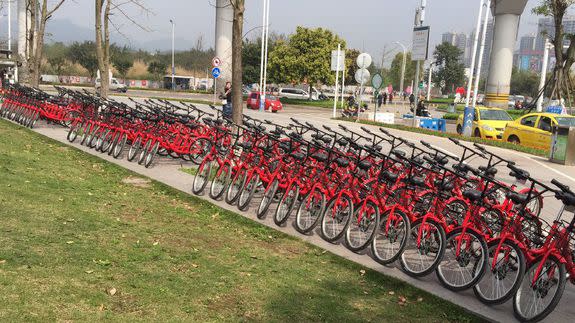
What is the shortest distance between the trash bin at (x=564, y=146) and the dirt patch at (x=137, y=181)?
11.5m

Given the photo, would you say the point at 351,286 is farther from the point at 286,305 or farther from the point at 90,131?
the point at 90,131

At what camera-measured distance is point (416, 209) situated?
5566 mm

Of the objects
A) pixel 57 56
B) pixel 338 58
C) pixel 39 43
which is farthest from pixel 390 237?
pixel 57 56

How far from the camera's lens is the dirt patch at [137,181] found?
8252mm

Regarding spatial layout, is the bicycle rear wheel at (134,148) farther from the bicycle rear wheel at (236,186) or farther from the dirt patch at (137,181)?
the bicycle rear wheel at (236,186)

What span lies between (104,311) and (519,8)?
32.1m

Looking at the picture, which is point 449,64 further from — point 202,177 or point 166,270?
point 166,270

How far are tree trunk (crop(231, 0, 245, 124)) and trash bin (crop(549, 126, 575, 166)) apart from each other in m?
9.51

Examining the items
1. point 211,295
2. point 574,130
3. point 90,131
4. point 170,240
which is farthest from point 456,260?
point 574,130

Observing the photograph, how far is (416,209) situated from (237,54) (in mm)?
5445

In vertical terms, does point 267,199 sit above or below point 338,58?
below

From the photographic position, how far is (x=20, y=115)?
1509 centimetres

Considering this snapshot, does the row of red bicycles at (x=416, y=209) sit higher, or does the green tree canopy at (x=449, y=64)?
the green tree canopy at (x=449, y=64)

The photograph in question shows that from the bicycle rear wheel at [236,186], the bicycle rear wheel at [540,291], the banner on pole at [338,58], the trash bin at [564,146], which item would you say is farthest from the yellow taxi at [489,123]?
the bicycle rear wheel at [540,291]
